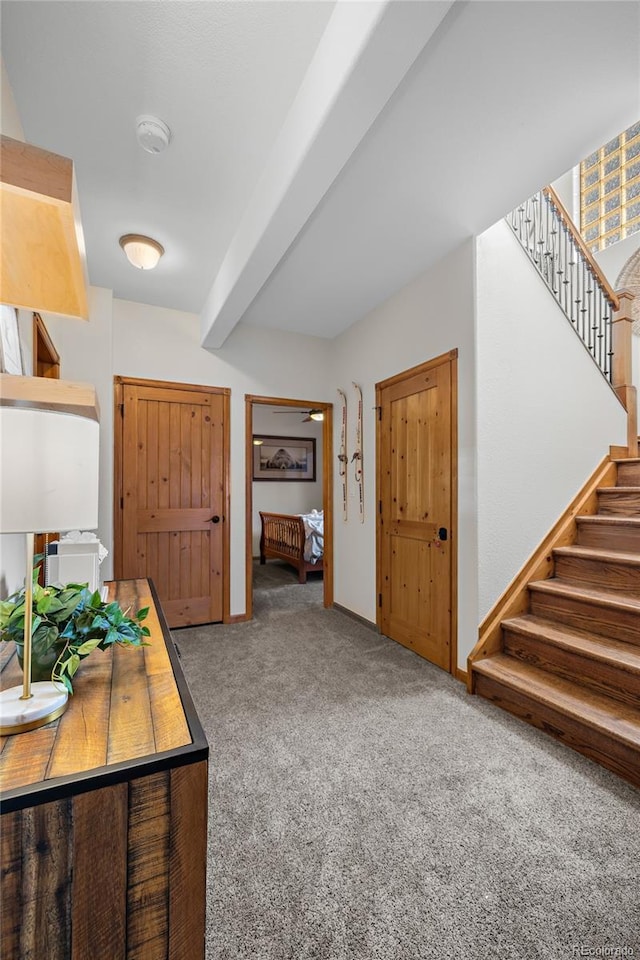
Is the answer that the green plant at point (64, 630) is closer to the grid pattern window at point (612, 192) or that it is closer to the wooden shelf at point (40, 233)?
the wooden shelf at point (40, 233)

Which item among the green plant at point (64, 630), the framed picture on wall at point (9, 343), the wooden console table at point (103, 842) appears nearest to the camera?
the wooden console table at point (103, 842)

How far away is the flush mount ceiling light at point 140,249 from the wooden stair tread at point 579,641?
3.13 meters

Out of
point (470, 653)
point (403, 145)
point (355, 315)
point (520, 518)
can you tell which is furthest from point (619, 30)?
point (470, 653)

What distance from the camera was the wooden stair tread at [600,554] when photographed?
7.90ft

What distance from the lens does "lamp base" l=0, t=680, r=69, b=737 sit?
2.71 feet

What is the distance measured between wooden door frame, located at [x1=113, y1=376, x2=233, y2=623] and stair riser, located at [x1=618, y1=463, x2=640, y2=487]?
3.10m


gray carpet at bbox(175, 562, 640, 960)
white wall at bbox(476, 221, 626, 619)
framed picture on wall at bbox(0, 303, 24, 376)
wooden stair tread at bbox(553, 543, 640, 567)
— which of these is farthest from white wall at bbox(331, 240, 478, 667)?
framed picture on wall at bbox(0, 303, 24, 376)

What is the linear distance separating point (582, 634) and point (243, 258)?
2797 millimetres

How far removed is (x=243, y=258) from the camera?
2418mm

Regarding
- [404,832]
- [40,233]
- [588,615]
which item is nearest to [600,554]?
[588,615]

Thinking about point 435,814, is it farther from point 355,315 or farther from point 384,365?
point 355,315

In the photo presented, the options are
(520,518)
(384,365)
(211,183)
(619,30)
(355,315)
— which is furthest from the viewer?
(355,315)

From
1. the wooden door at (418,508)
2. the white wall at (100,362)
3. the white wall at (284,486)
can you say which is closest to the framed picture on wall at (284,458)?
the white wall at (284,486)

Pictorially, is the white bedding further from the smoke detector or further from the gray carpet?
the smoke detector
